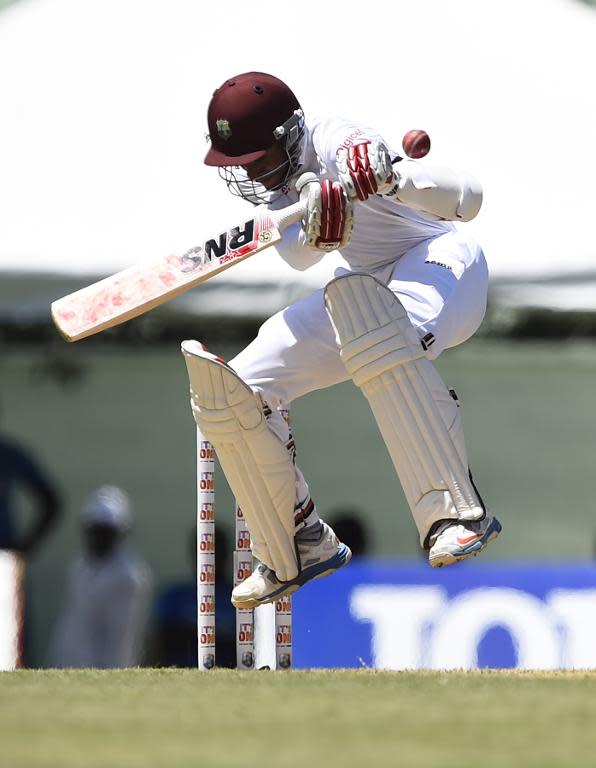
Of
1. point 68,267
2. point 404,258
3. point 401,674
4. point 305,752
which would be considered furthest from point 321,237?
point 68,267

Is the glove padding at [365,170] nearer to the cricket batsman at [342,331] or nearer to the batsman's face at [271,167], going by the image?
the cricket batsman at [342,331]

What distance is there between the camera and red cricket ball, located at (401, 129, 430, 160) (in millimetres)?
3875

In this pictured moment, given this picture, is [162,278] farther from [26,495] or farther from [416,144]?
[26,495]

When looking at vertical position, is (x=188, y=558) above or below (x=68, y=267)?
below

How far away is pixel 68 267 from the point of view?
22.0ft

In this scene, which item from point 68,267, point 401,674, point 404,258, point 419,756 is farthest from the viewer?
point 68,267

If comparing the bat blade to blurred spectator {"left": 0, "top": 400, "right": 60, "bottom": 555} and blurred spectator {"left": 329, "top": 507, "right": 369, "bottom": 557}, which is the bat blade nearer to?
blurred spectator {"left": 329, "top": 507, "right": 369, "bottom": 557}

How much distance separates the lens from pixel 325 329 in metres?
4.00

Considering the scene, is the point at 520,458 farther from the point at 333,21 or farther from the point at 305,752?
the point at 305,752

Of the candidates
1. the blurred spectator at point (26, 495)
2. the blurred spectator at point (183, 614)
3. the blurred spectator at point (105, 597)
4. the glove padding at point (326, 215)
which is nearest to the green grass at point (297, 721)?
the glove padding at point (326, 215)

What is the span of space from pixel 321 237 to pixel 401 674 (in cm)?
98

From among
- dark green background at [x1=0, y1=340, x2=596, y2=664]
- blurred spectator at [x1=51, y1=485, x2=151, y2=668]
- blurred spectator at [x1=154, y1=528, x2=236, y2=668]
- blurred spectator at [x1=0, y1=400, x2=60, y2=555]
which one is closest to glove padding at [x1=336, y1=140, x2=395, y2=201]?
blurred spectator at [x1=154, y1=528, x2=236, y2=668]

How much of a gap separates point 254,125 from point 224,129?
0.07m

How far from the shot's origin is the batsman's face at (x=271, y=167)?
3.95 meters
